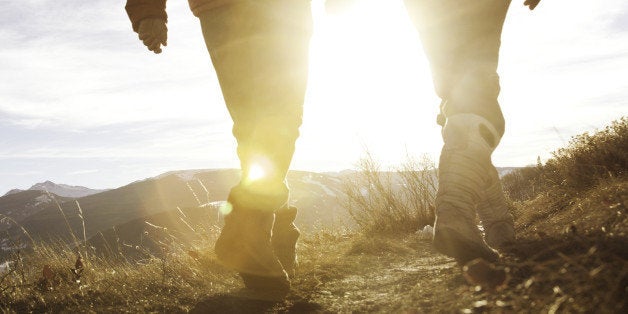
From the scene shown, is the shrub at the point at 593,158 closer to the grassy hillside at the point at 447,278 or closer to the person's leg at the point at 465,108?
the grassy hillside at the point at 447,278

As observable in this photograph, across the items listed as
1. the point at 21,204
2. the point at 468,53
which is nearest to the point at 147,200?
the point at 21,204

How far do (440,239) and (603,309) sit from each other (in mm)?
772

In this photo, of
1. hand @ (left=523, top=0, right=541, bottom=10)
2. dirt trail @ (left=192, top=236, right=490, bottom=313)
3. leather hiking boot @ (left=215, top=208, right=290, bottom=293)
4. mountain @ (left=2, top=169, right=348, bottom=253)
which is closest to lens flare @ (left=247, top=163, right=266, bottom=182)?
leather hiking boot @ (left=215, top=208, right=290, bottom=293)

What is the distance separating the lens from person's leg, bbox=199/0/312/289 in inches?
65.2

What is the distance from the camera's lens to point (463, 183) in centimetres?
148

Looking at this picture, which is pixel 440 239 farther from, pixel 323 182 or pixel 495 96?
pixel 323 182

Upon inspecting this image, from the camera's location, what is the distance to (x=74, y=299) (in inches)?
76.4

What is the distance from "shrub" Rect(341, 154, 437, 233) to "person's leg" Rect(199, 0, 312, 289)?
2.99 m

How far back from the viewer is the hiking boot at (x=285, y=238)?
2.22 metres

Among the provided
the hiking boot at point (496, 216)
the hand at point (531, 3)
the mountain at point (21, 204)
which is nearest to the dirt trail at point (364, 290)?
the hiking boot at point (496, 216)

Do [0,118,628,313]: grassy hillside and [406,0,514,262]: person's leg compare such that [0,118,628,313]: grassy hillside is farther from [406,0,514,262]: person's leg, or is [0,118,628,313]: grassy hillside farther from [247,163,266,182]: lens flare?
[247,163,266,182]: lens flare

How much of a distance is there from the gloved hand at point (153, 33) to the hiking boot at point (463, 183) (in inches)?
55.0

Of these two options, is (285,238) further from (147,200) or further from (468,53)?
(147,200)

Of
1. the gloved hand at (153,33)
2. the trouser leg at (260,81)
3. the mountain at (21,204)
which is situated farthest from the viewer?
the mountain at (21,204)
